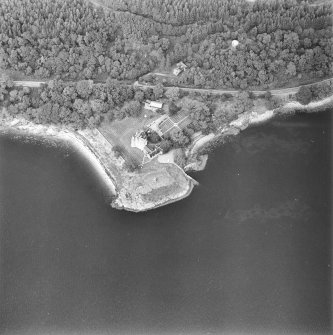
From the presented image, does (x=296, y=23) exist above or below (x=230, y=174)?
above

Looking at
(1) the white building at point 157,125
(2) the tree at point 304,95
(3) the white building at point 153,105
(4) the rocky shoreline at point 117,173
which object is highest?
(2) the tree at point 304,95

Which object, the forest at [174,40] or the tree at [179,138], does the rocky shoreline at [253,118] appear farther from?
the forest at [174,40]

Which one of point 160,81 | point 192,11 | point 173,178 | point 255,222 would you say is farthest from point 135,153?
point 192,11

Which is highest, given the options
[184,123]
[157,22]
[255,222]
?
[157,22]

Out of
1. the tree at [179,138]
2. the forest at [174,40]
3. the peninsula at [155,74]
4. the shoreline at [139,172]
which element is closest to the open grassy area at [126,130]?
the peninsula at [155,74]

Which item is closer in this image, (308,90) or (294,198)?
(294,198)

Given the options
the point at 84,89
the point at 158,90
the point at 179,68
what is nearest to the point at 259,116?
the point at 179,68

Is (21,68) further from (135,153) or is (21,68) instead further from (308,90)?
(308,90)
